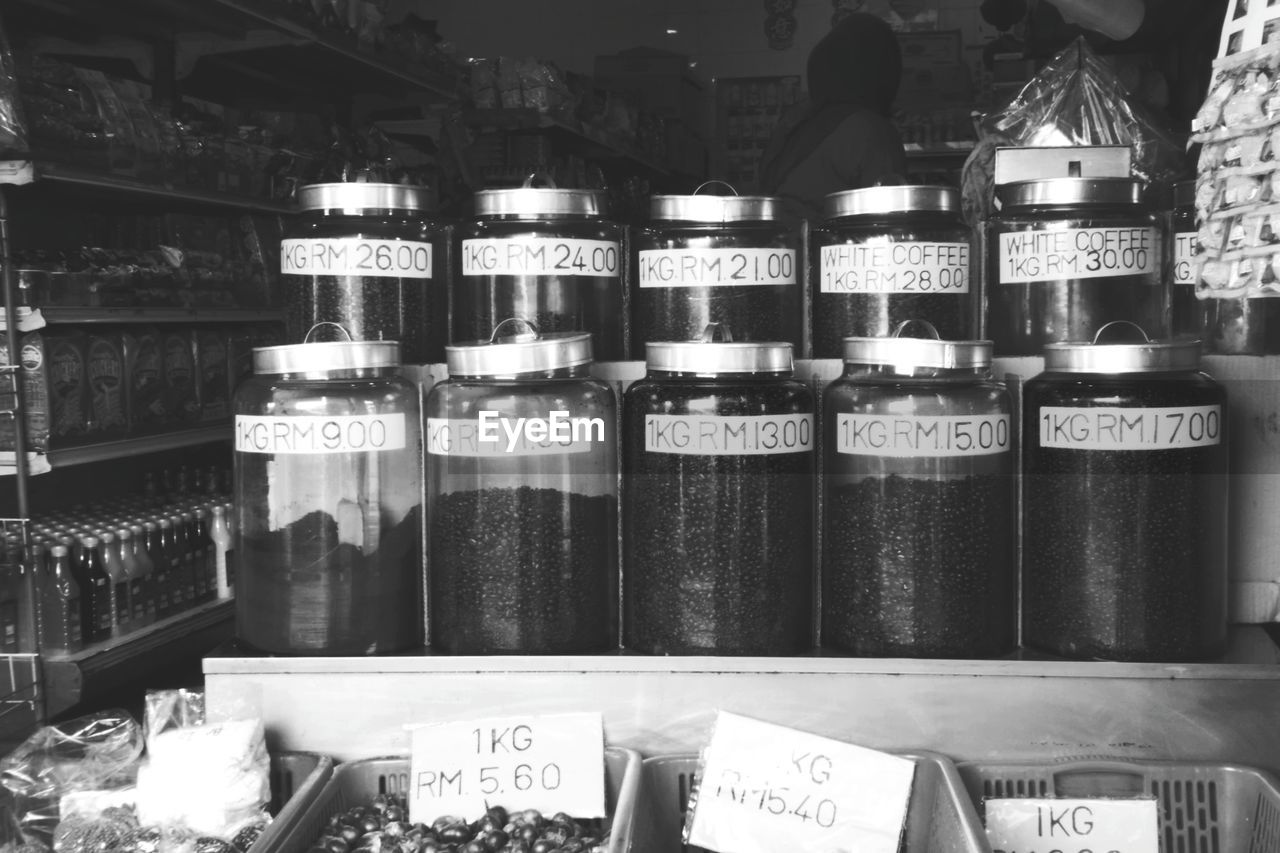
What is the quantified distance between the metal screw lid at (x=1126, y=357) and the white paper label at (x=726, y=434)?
267mm

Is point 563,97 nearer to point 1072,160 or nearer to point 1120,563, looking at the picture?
point 1072,160

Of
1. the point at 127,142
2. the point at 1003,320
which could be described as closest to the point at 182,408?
Answer: the point at 127,142

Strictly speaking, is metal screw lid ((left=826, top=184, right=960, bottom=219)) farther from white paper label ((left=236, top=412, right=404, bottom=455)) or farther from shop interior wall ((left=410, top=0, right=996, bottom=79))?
shop interior wall ((left=410, top=0, right=996, bottom=79))

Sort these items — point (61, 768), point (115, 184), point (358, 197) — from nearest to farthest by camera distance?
point (358, 197), point (61, 768), point (115, 184)

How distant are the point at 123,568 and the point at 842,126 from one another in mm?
2069

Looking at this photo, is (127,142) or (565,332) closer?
(565,332)

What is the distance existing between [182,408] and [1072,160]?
2.72 meters

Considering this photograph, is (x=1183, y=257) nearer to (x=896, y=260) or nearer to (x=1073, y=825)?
(x=896, y=260)

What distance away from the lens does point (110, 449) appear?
305 cm

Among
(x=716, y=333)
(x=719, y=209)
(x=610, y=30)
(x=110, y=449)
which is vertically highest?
(x=610, y=30)

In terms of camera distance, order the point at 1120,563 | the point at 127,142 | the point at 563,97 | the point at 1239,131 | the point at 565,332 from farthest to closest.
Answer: the point at 563,97 → the point at 127,142 → the point at 565,332 → the point at 1120,563 → the point at 1239,131

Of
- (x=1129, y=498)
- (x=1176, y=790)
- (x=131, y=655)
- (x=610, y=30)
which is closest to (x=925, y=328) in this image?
(x=1129, y=498)

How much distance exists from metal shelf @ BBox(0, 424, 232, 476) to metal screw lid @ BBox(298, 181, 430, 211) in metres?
1.74

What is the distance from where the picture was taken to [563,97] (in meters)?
4.57
